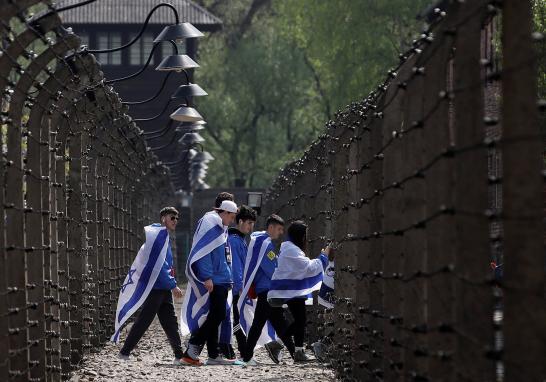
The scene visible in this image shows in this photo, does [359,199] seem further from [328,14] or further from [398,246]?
[328,14]

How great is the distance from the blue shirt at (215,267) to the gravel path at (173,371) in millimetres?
878

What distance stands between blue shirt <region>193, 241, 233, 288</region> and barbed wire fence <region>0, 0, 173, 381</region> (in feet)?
3.74

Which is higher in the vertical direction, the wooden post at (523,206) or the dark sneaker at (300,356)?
the wooden post at (523,206)

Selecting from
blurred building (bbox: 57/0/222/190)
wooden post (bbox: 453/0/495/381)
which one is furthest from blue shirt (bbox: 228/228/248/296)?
blurred building (bbox: 57/0/222/190)

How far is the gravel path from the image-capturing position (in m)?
13.9

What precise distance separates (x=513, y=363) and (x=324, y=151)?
411 inches

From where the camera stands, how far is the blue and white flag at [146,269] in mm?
16328

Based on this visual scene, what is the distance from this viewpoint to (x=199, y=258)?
15656 mm

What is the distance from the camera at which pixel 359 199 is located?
469 inches

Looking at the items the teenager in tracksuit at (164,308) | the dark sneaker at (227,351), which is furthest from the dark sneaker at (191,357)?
the dark sneaker at (227,351)

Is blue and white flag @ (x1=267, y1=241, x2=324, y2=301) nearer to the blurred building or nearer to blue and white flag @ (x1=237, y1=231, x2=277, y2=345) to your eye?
blue and white flag @ (x1=237, y1=231, x2=277, y2=345)

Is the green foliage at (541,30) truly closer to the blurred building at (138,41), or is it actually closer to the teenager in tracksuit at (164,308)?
the teenager in tracksuit at (164,308)

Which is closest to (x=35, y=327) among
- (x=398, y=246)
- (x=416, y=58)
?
(x=398, y=246)

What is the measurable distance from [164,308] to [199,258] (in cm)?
113
